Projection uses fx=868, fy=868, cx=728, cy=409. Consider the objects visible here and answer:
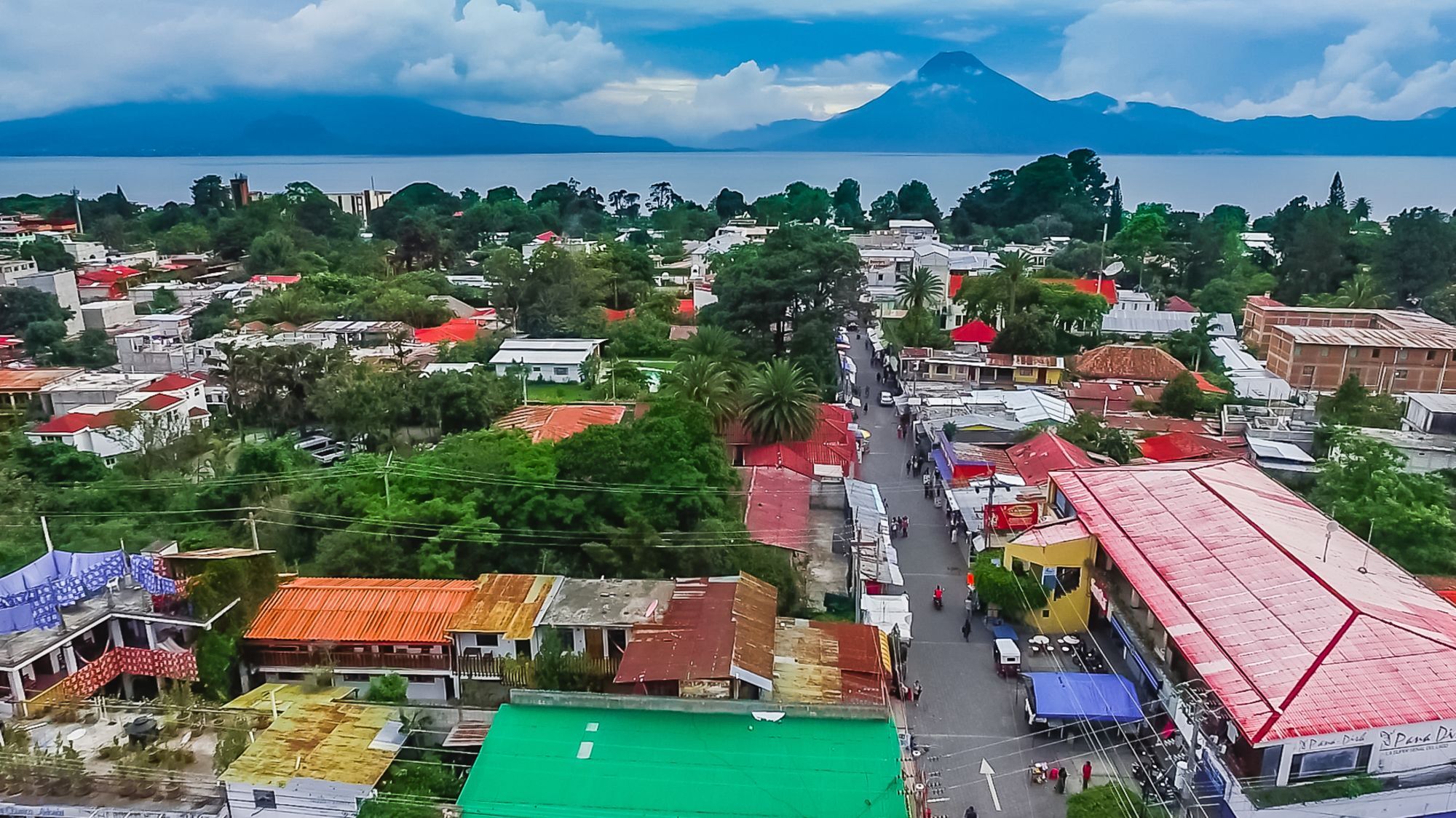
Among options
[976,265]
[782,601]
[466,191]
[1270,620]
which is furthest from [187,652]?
[466,191]

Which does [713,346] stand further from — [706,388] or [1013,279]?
[1013,279]

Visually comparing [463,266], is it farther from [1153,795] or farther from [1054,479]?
[1153,795]

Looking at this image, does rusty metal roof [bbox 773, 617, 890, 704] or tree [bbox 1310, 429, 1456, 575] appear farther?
tree [bbox 1310, 429, 1456, 575]

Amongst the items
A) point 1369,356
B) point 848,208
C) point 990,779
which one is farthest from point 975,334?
point 848,208

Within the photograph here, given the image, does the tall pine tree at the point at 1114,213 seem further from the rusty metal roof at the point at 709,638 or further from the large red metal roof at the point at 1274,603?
the rusty metal roof at the point at 709,638

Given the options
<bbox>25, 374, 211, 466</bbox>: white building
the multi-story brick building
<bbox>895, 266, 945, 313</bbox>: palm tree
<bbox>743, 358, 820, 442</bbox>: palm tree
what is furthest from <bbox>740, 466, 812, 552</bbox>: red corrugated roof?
the multi-story brick building

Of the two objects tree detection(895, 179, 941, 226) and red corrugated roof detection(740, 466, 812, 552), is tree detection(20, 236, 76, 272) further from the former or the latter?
tree detection(895, 179, 941, 226)
